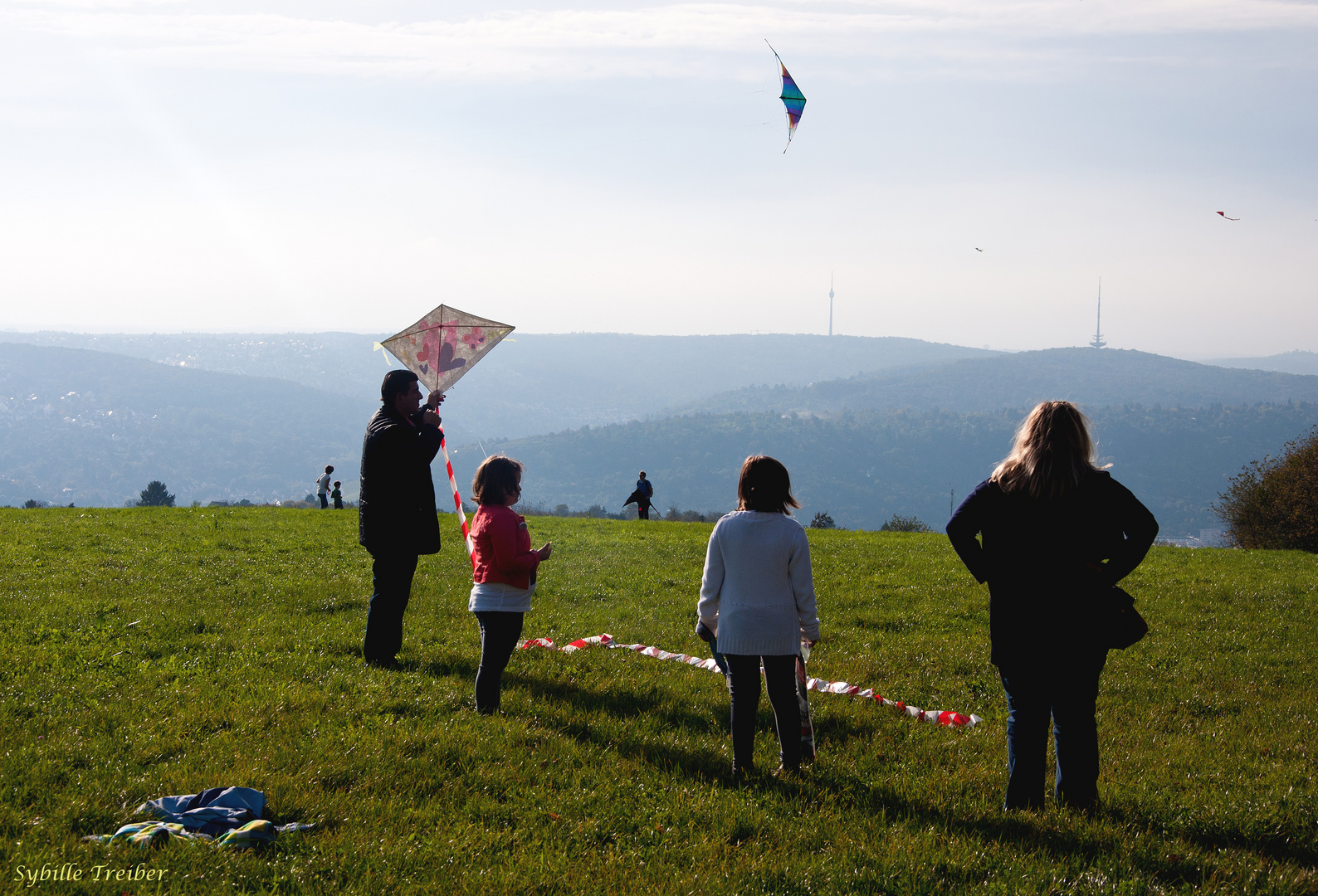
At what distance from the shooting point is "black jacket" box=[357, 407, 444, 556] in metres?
7.72

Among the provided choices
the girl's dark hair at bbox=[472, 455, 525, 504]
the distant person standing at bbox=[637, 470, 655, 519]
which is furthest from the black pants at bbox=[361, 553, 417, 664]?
the distant person standing at bbox=[637, 470, 655, 519]

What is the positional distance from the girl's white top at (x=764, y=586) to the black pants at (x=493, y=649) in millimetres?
1971

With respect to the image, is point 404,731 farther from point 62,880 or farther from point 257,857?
point 62,880

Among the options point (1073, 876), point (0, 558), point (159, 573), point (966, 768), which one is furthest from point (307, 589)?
point (1073, 876)

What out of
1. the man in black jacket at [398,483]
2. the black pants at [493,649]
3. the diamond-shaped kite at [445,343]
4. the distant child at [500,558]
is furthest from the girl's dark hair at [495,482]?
the diamond-shaped kite at [445,343]

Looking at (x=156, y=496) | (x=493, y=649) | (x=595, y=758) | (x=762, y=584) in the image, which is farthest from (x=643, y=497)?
(x=156, y=496)

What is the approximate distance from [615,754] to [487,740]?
939 millimetres

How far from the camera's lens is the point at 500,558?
6672 millimetres

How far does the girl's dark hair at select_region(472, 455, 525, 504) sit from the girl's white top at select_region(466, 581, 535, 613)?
65 cm

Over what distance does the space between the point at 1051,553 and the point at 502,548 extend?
382 centimetres

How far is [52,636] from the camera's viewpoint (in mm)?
9133

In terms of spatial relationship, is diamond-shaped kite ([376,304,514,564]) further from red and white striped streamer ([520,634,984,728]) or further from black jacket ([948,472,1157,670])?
black jacket ([948,472,1157,670])

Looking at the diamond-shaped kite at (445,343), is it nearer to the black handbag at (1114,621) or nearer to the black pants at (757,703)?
the black pants at (757,703)

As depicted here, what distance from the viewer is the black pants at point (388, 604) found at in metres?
7.98
